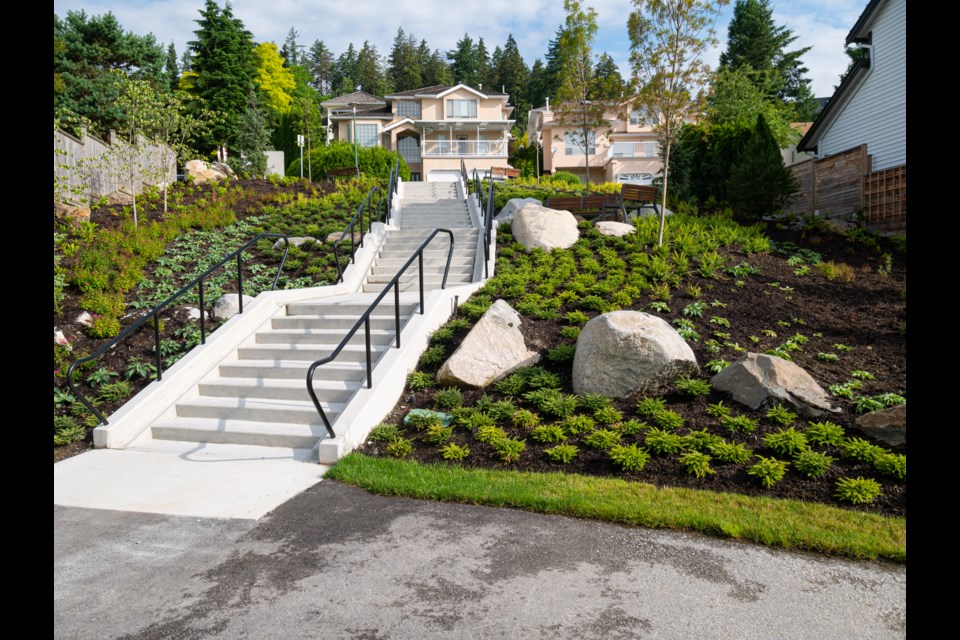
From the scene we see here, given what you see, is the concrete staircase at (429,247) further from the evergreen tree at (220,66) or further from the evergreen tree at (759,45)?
the evergreen tree at (759,45)

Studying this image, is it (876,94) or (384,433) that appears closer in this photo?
(384,433)

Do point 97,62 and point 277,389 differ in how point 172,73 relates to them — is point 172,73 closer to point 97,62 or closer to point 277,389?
point 97,62

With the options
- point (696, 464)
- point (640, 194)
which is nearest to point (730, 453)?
point (696, 464)

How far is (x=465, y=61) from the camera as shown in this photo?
3201 inches

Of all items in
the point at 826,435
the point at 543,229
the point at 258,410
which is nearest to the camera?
the point at 826,435

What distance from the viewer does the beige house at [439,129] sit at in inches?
1655

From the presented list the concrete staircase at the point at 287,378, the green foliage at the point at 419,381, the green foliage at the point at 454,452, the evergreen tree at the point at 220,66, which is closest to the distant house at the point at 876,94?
the concrete staircase at the point at 287,378

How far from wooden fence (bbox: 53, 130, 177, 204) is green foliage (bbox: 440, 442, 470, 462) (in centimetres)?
1192

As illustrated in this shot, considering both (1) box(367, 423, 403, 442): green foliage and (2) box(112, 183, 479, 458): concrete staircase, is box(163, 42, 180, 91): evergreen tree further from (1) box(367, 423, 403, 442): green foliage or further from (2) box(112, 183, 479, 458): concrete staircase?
(1) box(367, 423, 403, 442): green foliage

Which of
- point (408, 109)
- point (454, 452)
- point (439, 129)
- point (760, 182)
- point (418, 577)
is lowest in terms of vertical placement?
point (418, 577)

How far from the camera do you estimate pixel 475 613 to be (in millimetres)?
3219

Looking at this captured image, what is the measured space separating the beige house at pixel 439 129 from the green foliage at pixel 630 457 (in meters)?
36.6

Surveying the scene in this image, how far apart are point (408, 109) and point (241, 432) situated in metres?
46.8

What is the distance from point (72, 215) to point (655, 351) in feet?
41.5
